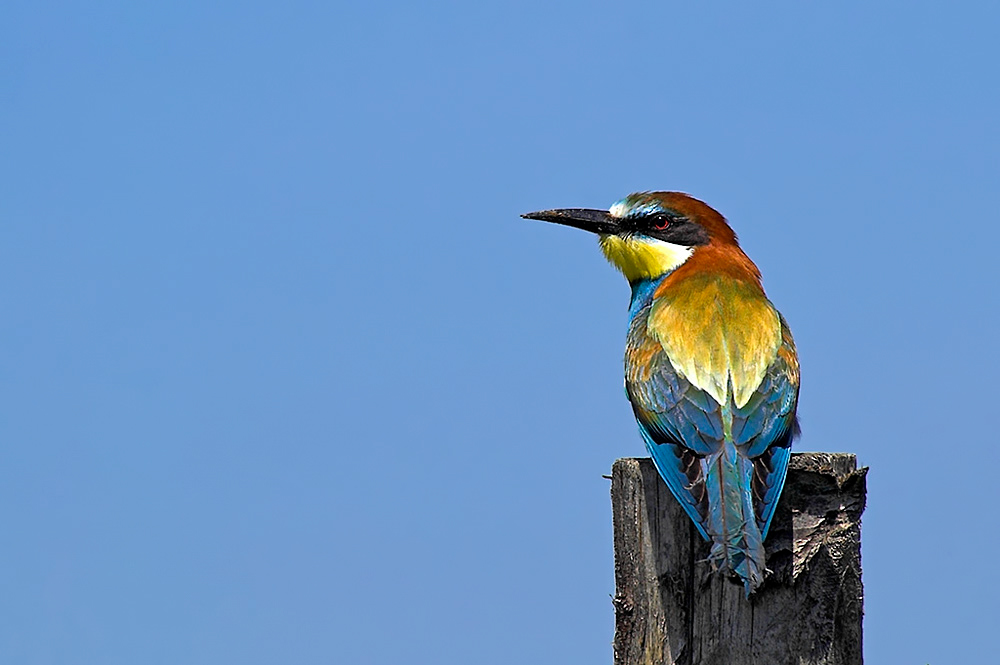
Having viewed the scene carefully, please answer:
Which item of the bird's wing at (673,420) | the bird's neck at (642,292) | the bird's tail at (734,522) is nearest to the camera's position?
the bird's tail at (734,522)

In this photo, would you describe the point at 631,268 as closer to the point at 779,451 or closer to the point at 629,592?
the point at 779,451

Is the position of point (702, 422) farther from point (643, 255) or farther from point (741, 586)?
point (643, 255)

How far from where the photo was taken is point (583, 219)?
23.0 ft

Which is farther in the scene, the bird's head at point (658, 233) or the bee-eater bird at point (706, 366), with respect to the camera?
the bird's head at point (658, 233)

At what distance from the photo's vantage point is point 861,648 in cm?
435

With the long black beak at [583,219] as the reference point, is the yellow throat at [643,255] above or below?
below

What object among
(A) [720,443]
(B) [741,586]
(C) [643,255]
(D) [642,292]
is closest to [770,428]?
(A) [720,443]

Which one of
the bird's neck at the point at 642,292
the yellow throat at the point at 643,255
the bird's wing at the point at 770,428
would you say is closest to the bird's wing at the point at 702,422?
the bird's wing at the point at 770,428

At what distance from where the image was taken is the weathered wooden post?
13.8 ft

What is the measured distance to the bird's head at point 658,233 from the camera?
6629mm

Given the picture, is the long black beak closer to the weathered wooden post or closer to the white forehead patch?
the white forehead patch

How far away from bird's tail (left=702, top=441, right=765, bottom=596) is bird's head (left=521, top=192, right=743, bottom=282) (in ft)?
7.20

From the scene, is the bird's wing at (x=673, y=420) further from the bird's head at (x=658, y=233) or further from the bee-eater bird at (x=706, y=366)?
the bird's head at (x=658, y=233)

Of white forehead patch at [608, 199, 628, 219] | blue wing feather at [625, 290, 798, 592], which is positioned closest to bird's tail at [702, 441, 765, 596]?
blue wing feather at [625, 290, 798, 592]
